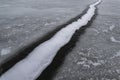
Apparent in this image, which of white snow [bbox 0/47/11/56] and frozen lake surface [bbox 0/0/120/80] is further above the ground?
white snow [bbox 0/47/11/56]

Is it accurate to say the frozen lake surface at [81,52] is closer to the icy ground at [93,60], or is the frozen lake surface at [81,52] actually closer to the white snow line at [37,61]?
the icy ground at [93,60]

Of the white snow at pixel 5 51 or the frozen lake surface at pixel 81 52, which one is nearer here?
the frozen lake surface at pixel 81 52

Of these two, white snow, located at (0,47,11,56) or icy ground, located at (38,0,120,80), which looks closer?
icy ground, located at (38,0,120,80)

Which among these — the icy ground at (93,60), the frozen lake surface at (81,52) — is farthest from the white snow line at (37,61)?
the icy ground at (93,60)

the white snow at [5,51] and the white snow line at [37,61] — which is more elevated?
the white snow at [5,51]

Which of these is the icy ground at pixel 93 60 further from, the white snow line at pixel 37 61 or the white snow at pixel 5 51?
the white snow at pixel 5 51

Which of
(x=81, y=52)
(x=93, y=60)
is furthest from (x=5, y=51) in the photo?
(x=93, y=60)

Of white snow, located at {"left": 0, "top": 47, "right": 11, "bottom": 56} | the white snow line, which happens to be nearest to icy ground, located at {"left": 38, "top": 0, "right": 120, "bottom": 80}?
the white snow line

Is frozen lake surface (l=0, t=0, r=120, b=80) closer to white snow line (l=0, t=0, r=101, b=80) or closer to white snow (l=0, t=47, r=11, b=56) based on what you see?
white snow (l=0, t=47, r=11, b=56)

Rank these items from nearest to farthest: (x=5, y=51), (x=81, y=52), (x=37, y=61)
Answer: (x=37, y=61) → (x=5, y=51) → (x=81, y=52)

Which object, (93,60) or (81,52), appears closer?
(93,60)

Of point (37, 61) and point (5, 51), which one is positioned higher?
point (5, 51)

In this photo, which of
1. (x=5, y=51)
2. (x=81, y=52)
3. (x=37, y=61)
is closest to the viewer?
(x=37, y=61)

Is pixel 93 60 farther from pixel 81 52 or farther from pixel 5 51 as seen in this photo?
pixel 5 51
